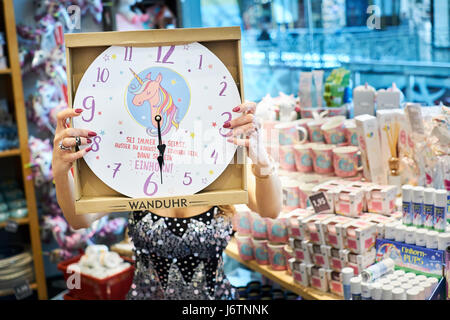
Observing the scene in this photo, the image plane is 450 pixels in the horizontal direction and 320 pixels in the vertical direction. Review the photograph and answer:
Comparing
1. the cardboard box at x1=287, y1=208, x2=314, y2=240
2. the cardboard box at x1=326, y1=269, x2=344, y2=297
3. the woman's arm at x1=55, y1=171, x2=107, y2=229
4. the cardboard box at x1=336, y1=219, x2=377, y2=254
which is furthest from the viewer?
the cardboard box at x1=287, y1=208, x2=314, y2=240

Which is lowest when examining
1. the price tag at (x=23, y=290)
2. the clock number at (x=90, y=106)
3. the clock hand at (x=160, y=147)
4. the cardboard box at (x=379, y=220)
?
the price tag at (x=23, y=290)

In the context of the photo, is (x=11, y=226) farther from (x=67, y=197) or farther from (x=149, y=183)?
(x=149, y=183)

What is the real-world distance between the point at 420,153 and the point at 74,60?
140cm

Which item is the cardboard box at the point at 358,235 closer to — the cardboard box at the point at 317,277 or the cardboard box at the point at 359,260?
the cardboard box at the point at 359,260

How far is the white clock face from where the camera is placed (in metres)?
1.26

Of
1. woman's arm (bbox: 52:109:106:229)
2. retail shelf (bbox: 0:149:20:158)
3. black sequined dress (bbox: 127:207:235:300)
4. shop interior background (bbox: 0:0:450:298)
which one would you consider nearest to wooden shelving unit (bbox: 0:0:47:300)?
retail shelf (bbox: 0:149:20:158)

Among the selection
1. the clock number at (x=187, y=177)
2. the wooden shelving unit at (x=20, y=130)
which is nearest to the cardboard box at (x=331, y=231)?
the clock number at (x=187, y=177)

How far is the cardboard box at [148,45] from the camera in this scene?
125cm

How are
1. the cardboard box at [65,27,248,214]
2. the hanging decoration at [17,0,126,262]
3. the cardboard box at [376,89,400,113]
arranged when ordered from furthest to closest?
the hanging decoration at [17,0,126,262] → the cardboard box at [376,89,400,113] → the cardboard box at [65,27,248,214]

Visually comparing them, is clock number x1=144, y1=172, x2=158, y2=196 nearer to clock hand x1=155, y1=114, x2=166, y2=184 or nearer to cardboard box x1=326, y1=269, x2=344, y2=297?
clock hand x1=155, y1=114, x2=166, y2=184

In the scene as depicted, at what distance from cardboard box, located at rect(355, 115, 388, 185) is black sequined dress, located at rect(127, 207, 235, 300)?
0.80 m

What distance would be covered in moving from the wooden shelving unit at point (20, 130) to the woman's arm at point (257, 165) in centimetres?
215

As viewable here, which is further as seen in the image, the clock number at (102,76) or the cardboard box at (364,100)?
the cardboard box at (364,100)

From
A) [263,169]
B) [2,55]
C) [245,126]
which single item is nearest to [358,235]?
[263,169]
